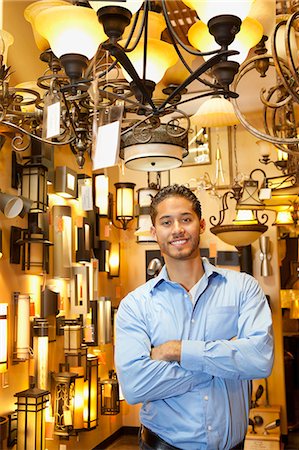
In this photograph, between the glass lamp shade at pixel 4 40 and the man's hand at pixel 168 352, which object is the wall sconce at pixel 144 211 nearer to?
the glass lamp shade at pixel 4 40

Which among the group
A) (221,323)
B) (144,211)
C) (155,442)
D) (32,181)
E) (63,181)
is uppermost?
(63,181)

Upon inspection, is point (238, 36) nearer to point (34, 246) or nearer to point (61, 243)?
point (34, 246)

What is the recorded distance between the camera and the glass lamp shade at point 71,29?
1.53m

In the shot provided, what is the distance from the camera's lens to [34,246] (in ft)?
12.3

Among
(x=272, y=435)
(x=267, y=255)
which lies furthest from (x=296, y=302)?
(x=272, y=435)

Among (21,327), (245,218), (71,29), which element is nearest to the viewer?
(71,29)

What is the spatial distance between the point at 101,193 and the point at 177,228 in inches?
134

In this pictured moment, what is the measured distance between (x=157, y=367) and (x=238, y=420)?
34 centimetres

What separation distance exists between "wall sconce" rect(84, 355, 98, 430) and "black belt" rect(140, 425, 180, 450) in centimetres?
262

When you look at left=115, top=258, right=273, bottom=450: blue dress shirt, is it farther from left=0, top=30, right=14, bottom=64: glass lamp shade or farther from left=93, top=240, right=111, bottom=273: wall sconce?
left=93, top=240, right=111, bottom=273: wall sconce

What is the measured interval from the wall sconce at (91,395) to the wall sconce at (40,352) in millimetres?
766

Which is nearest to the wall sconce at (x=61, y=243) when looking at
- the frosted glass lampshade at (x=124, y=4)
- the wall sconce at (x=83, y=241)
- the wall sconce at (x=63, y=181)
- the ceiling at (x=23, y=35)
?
the wall sconce at (x=63, y=181)

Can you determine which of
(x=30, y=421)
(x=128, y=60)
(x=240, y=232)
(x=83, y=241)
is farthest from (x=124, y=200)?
(x=128, y=60)

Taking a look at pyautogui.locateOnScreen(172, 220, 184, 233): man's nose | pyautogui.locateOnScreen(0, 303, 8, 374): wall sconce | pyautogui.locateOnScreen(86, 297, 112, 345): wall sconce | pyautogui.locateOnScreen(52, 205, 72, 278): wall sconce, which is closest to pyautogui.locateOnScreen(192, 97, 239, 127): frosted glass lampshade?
pyautogui.locateOnScreen(172, 220, 184, 233): man's nose
